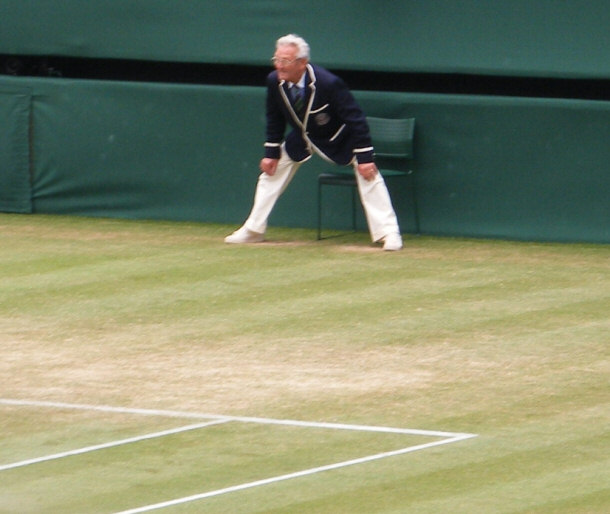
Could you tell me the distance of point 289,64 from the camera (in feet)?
43.4

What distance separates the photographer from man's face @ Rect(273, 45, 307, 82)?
1320cm

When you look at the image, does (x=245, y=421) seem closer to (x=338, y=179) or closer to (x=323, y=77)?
(x=323, y=77)

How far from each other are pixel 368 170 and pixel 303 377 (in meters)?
4.70

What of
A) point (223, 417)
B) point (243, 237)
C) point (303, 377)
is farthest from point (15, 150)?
point (223, 417)

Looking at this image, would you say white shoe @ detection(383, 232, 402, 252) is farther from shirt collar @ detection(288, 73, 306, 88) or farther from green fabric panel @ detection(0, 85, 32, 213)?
green fabric panel @ detection(0, 85, 32, 213)

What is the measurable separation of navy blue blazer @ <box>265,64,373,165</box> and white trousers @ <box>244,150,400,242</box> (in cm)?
15

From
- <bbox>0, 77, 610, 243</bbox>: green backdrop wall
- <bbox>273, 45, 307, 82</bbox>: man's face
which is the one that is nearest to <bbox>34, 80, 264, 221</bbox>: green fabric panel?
<bbox>0, 77, 610, 243</bbox>: green backdrop wall

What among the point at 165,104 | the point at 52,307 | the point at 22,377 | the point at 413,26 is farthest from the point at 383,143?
the point at 22,377

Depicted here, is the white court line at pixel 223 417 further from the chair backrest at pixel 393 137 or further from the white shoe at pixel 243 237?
the chair backrest at pixel 393 137

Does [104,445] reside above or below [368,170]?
below

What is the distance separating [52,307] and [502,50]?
218 inches

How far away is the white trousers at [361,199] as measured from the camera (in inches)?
530

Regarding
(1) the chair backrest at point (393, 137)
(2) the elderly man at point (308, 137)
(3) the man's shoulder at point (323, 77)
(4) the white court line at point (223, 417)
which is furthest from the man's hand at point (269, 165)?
(4) the white court line at point (223, 417)

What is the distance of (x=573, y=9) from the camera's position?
46.9ft
